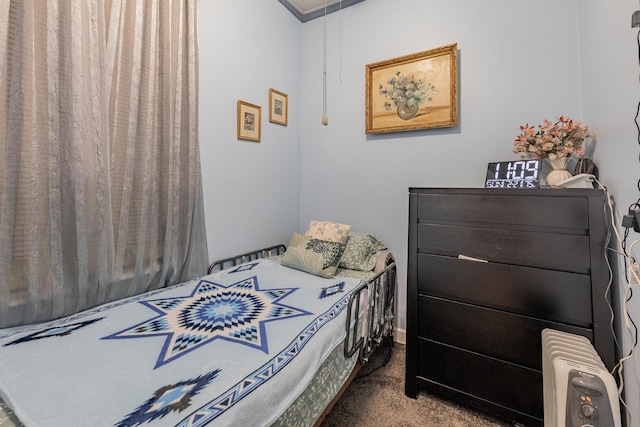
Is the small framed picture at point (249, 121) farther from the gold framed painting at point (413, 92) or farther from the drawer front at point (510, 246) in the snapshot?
the drawer front at point (510, 246)

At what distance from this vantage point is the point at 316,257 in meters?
2.03

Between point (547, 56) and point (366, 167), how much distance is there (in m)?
1.39

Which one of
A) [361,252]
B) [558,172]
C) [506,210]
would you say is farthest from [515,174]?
[361,252]

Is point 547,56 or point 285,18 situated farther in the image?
point 285,18

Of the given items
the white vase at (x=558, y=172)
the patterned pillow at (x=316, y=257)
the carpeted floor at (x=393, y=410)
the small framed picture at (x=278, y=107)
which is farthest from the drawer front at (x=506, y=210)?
the small framed picture at (x=278, y=107)

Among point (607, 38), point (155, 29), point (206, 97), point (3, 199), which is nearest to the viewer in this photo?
point (3, 199)

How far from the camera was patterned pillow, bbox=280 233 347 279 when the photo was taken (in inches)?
78.3

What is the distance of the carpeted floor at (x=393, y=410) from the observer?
4.91 feet

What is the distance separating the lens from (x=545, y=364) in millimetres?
1146

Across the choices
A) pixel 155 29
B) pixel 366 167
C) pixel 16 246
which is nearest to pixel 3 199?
pixel 16 246

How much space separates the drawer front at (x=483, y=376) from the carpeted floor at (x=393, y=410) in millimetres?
149

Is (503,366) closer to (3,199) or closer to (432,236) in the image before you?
(432,236)

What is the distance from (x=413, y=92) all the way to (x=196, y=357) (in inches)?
88.5

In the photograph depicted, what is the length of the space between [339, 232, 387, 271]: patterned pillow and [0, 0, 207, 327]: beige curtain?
1.15m
